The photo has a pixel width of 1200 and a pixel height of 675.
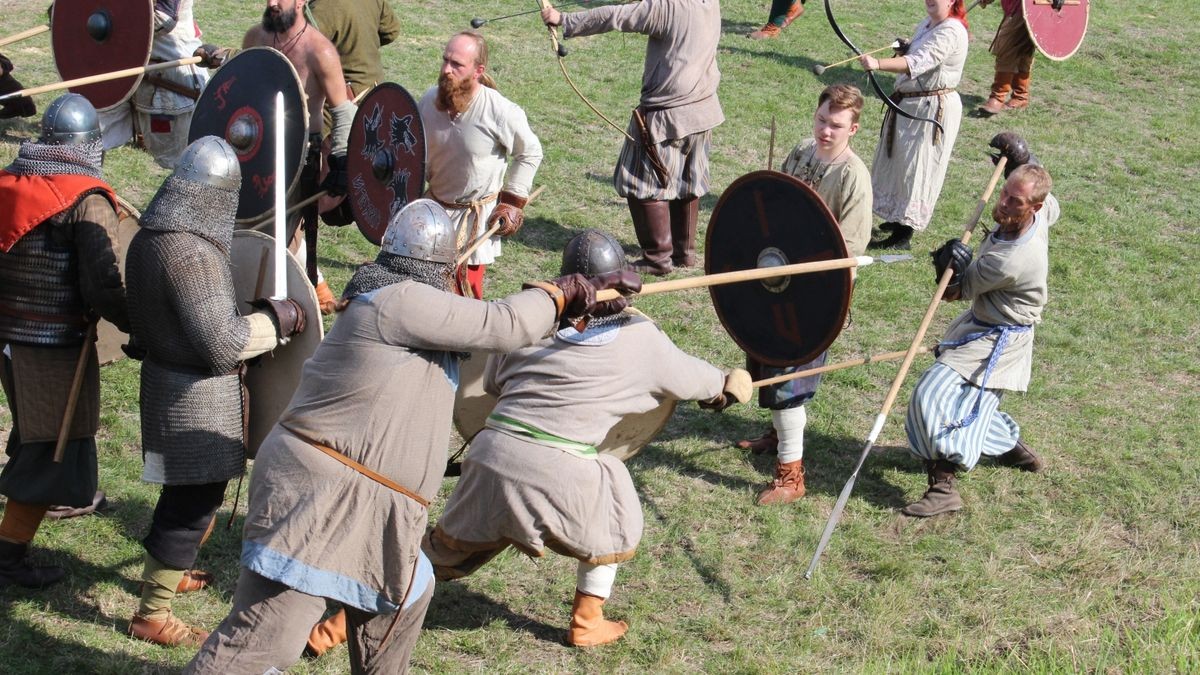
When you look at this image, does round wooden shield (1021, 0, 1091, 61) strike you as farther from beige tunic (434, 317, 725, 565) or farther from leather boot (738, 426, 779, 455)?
beige tunic (434, 317, 725, 565)

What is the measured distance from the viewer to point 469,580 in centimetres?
457

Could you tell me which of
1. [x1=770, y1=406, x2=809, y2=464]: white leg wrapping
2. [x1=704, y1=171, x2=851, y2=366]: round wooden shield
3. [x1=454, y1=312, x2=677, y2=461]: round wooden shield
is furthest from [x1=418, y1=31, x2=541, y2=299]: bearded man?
[x1=770, y1=406, x2=809, y2=464]: white leg wrapping

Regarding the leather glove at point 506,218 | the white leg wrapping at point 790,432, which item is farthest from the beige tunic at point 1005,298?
the leather glove at point 506,218

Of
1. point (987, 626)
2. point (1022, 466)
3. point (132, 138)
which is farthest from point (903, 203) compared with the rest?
point (132, 138)

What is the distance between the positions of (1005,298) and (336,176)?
9.75 ft

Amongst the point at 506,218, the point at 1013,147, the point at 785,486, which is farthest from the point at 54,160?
the point at 1013,147

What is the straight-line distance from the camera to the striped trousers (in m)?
5.20

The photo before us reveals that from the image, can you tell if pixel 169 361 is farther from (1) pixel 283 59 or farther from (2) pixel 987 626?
(2) pixel 987 626

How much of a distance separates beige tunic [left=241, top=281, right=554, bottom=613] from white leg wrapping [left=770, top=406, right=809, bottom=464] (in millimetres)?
2157

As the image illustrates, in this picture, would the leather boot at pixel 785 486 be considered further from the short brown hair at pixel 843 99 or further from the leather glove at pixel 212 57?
Result: the leather glove at pixel 212 57

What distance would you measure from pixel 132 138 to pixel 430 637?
558 centimetres

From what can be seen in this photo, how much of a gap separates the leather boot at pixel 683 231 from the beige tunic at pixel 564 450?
12.3 feet

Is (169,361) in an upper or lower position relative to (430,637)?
upper

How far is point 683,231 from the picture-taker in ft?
25.5
